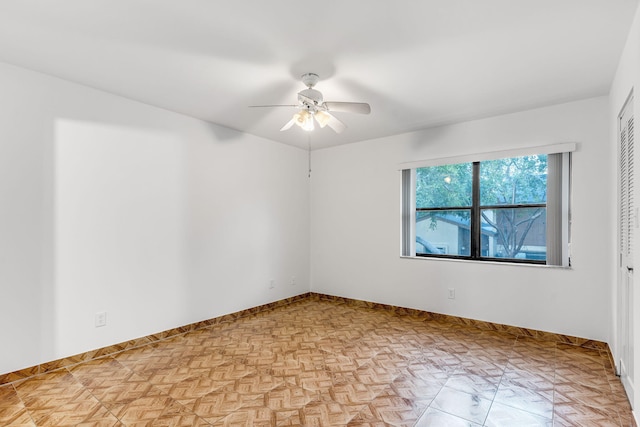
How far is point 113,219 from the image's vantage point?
304 centimetres

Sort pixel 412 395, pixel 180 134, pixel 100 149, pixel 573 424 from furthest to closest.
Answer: pixel 180 134
pixel 100 149
pixel 412 395
pixel 573 424

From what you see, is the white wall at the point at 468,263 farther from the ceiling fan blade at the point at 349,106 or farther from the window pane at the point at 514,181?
the ceiling fan blade at the point at 349,106

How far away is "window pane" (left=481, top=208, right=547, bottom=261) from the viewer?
11.6 feet

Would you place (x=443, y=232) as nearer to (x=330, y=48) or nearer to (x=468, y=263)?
(x=468, y=263)

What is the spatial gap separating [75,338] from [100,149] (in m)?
1.64

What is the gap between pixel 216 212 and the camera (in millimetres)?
3955

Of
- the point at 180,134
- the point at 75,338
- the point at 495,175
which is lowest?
the point at 75,338

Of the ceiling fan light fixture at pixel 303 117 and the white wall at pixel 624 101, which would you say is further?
the ceiling fan light fixture at pixel 303 117

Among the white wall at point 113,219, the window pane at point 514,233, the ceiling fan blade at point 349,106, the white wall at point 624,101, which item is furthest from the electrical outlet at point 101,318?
the window pane at point 514,233

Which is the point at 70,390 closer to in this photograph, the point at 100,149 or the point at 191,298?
the point at 191,298

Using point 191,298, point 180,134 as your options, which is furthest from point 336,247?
point 180,134

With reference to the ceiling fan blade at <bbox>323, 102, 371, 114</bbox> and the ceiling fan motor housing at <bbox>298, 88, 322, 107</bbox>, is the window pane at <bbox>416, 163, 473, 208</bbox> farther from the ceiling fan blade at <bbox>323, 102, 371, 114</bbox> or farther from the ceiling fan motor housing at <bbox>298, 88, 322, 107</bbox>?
the ceiling fan motor housing at <bbox>298, 88, 322, 107</bbox>

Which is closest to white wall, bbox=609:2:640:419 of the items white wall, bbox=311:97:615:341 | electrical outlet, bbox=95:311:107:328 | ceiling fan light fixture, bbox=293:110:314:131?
white wall, bbox=311:97:615:341

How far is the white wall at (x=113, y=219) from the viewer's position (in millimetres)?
2535
